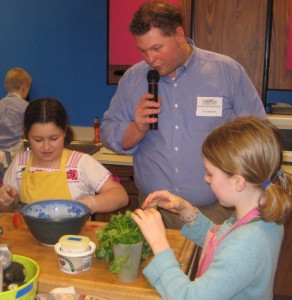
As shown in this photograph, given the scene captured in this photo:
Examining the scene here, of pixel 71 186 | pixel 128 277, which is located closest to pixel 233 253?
pixel 128 277

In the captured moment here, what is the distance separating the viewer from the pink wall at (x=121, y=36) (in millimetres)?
3215

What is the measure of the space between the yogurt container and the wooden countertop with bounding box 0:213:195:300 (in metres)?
0.02

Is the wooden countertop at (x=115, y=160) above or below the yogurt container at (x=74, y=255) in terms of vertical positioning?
below

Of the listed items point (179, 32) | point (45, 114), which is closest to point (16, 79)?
point (45, 114)

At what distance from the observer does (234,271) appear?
1.01 metres

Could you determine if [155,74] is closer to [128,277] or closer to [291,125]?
[128,277]

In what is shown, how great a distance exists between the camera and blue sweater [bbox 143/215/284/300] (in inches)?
39.5

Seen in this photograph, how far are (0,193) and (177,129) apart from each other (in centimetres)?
80

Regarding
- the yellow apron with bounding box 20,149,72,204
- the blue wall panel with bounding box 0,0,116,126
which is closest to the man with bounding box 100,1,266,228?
the yellow apron with bounding box 20,149,72,204

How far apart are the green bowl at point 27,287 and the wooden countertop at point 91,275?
11 cm

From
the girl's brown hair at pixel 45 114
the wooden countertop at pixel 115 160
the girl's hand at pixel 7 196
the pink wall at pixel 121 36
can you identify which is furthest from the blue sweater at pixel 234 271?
the pink wall at pixel 121 36

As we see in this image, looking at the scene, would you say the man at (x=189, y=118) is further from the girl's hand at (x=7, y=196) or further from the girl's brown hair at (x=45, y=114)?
the girl's hand at (x=7, y=196)

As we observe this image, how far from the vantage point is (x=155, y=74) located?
5.98 feet

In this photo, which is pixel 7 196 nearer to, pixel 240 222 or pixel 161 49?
pixel 161 49
